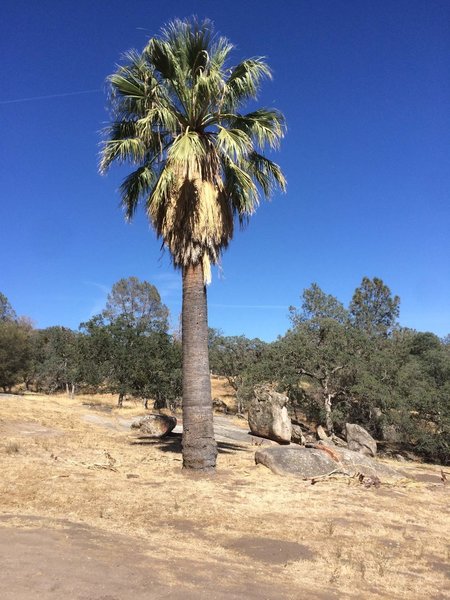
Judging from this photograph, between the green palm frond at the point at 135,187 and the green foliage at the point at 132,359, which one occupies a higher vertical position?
the green palm frond at the point at 135,187

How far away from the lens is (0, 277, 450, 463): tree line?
78.0 feet

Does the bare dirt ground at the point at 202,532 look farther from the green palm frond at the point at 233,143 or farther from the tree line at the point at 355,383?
the tree line at the point at 355,383

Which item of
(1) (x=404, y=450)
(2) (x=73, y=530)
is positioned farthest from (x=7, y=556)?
(1) (x=404, y=450)

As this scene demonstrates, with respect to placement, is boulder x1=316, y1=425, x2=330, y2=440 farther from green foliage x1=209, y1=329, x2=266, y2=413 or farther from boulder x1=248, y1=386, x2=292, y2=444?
green foliage x1=209, y1=329, x2=266, y2=413

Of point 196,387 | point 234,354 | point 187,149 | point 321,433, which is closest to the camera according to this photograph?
point 187,149

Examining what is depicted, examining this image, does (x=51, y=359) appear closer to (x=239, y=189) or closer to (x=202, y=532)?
(x=239, y=189)

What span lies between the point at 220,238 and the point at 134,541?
7649mm

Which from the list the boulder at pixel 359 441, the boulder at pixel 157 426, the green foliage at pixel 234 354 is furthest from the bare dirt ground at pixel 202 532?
the green foliage at pixel 234 354

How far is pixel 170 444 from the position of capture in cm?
1617

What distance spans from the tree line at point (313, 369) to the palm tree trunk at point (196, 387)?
14.8 m

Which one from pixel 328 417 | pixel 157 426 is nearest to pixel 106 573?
pixel 157 426

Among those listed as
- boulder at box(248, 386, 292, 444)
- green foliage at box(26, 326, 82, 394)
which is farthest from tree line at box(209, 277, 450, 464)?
green foliage at box(26, 326, 82, 394)

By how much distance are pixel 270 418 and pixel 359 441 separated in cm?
519

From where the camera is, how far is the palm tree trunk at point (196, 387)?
10.8m
